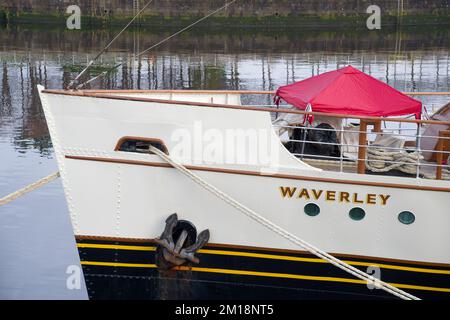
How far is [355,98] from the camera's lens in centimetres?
1198

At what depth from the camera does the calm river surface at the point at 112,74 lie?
1746 cm

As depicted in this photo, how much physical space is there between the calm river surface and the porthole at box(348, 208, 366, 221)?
5.12 m

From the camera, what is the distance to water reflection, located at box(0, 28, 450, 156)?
129 ft

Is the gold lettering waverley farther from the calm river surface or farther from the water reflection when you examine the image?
the water reflection

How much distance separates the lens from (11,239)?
18.0 m

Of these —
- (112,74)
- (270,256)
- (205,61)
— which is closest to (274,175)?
(270,256)

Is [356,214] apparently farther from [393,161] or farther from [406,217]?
[393,161]

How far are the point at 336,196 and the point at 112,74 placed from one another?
34348 mm

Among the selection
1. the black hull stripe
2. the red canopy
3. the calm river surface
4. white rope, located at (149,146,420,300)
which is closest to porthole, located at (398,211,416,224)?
the black hull stripe

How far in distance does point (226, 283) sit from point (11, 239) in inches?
300

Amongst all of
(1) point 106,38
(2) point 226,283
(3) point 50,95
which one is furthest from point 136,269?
(1) point 106,38

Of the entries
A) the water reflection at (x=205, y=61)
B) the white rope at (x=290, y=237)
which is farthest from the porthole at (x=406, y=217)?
the water reflection at (x=205, y=61)
